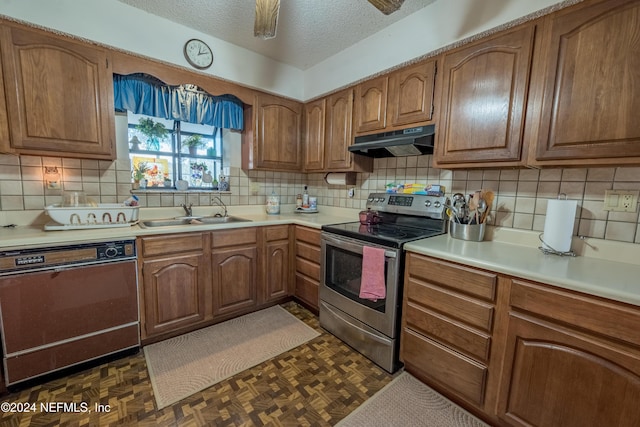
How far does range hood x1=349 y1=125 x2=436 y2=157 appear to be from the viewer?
184 cm

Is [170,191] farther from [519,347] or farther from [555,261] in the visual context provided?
[555,261]

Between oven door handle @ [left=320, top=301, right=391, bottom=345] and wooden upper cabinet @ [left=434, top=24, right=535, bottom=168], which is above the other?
Answer: wooden upper cabinet @ [left=434, top=24, right=535, bottom=168]

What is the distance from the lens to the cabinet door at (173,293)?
187 cm

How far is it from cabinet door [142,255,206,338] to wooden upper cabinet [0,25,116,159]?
2.92 ft

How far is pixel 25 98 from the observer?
1617 mm

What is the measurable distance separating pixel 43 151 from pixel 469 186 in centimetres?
286

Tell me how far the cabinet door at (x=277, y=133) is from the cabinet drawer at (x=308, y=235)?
0.75 meters

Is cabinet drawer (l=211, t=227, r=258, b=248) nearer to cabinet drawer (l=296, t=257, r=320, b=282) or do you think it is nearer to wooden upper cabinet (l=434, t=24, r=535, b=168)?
cabinet drawer (l=296, t=257, r=320, b=282)

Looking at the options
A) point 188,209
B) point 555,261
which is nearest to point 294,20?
point 188,209

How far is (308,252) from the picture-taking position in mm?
2436

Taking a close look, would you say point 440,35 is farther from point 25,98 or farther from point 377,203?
point 25,98

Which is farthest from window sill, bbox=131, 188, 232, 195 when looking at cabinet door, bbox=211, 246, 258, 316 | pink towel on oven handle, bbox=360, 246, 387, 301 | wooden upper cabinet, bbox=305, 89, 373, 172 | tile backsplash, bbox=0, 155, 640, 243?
pink towel on oven handle, bbox=360, 246, 387, 301

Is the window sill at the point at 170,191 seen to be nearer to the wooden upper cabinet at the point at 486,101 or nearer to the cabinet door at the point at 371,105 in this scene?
the cabinet door at the point at 371,105

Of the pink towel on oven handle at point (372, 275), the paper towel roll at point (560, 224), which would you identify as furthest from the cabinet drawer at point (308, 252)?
the paper towel roll at point (560, 224)
